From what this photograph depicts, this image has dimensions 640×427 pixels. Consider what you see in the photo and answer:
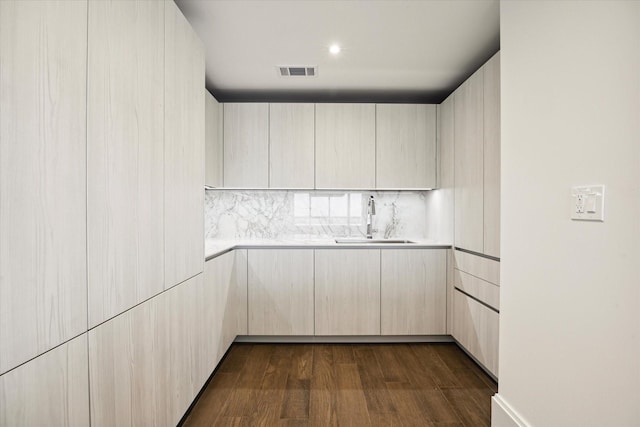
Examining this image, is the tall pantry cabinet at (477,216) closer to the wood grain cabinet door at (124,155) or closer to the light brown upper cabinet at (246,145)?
the light brown upper cabinet at (246,145)

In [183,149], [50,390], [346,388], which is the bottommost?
[346,388]

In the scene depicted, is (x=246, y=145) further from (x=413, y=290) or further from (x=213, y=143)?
(x=413, y=290)

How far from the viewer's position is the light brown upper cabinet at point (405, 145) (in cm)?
353

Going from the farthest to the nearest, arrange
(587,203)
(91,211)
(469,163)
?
(469,163) → (587,203) → (91,211)

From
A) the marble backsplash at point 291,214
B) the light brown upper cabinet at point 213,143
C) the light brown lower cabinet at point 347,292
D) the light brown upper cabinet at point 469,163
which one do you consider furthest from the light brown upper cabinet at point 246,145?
the light brown upper cabinet at point 469,163

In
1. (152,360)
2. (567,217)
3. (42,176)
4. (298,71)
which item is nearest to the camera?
(42,176)

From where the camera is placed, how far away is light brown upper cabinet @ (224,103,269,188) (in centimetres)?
351

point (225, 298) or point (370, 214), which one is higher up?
point (370, 214)

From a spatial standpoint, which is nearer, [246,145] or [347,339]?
[347,339]

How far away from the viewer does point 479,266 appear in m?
2.68

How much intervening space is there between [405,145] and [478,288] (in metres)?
1.54

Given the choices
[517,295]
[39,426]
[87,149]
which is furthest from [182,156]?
[517,295]

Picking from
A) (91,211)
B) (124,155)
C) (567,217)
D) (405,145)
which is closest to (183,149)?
(124,155)

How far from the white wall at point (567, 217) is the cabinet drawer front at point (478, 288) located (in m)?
0.57
